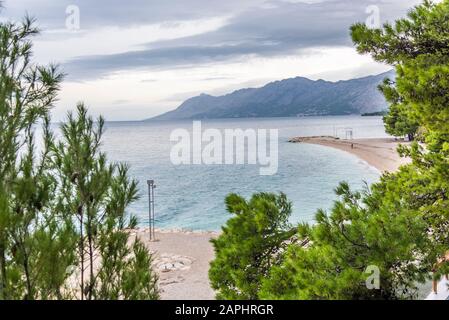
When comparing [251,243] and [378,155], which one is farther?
[378,155]

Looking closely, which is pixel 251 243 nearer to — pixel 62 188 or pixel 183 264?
pixel 62 188

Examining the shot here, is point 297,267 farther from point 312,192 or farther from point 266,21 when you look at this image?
point 312,192

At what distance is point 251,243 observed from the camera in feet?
15.8

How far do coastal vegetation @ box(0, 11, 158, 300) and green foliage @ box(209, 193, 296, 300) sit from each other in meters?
1.86

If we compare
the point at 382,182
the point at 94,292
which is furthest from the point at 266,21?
the point at 94,292

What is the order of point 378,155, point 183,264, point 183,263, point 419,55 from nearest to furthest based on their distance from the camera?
point 419,55 → point 183,264 → point 183,263 → point 378,155

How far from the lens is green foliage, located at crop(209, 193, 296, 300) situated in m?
4.84

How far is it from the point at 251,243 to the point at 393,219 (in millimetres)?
1696

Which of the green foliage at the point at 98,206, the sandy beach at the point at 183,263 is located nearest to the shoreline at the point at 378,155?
the sandy beach at the point at 183,263

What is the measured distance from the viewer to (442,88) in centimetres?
441

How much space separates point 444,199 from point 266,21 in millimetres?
12902

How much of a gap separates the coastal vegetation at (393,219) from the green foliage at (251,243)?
0.10 ft

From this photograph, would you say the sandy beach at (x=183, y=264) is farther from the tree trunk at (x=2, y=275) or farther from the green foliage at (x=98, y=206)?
the tree trunk at (x=2, y=275)

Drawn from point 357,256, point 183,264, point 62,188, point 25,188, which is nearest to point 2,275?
point 25,188
